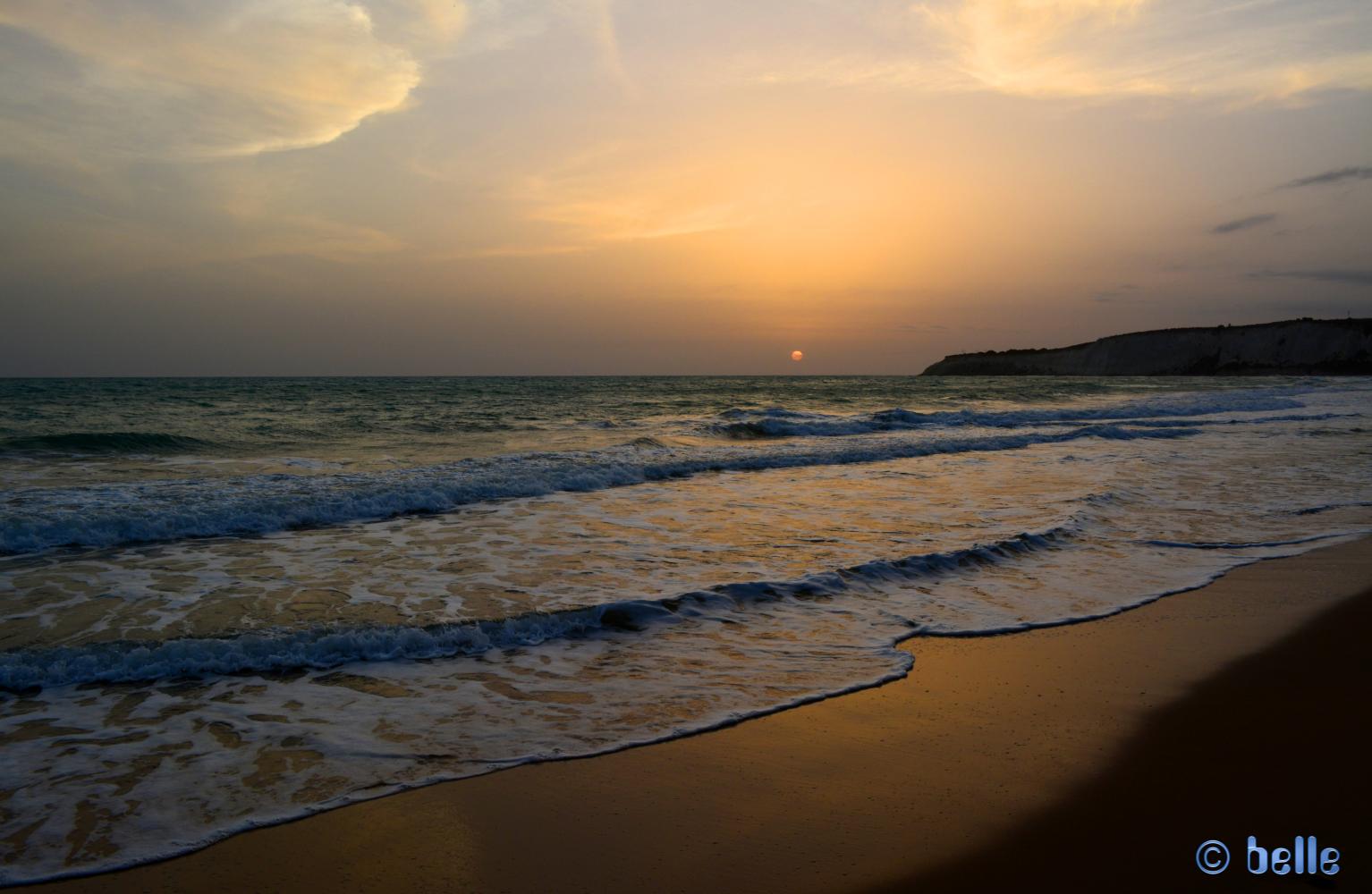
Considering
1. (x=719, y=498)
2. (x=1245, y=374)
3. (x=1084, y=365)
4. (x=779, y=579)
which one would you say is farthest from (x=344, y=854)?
(x=1084, y=365)

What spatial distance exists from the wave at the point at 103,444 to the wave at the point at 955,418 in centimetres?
1496

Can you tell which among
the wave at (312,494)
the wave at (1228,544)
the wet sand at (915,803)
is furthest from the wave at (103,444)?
the wave at (1228,544)

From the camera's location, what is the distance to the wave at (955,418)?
1100 inches

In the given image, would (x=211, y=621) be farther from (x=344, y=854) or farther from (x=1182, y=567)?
(x=1182, y=567)

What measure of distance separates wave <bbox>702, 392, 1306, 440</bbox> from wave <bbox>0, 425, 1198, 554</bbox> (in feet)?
30.2

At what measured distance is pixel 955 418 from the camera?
3144cm

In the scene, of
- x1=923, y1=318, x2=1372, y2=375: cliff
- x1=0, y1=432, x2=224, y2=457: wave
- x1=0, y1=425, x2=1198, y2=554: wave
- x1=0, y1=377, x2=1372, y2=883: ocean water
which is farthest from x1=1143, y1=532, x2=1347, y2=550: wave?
x1=923, y1=318, x2=1372, y2=375: cliff

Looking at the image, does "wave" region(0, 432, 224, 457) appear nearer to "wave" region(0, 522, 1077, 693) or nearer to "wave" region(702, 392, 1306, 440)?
"wave" region(702, 392, 1306, 440)

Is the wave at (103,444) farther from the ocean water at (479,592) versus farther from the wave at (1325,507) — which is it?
the wave at (1325,507)

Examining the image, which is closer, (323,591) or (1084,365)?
(323,591)

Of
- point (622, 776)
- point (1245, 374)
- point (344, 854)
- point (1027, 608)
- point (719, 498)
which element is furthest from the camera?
point (1245, 374)

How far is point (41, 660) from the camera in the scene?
519 cm

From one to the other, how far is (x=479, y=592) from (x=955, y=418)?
27.4 meters

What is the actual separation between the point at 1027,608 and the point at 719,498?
20.7 ft
